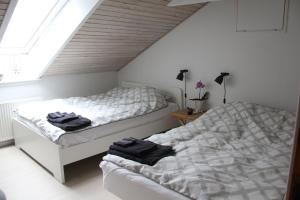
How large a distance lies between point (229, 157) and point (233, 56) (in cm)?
164

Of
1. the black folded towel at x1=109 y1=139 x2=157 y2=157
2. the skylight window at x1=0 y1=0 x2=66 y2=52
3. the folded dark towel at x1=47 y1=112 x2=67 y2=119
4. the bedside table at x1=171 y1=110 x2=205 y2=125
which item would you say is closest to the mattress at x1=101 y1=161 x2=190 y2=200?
the black folded towel at x1=109 y1=139 x2=157 y2=157

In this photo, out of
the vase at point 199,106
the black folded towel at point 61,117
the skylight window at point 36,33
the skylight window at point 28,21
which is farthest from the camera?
the vase at point 199,106

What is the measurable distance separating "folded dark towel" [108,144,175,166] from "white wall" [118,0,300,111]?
1.57 m

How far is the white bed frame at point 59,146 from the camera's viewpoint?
2646mm

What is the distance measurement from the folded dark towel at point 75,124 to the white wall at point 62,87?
1.21 metres

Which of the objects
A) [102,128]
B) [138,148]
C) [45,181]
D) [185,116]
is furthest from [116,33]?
[45,181]

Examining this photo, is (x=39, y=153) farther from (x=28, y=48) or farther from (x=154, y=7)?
(x=154, y=7)

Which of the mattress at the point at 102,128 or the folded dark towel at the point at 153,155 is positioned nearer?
the folded dark towel at the point at 153,155

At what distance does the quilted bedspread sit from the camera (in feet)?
5.06

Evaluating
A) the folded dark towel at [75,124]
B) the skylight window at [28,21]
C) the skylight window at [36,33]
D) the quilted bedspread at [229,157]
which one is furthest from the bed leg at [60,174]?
the skylight window at [28,21]

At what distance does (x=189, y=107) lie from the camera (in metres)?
3.74

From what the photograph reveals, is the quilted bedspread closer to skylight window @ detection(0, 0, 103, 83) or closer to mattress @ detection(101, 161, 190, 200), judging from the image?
mattress @ detection(101, 161, 190, 200)

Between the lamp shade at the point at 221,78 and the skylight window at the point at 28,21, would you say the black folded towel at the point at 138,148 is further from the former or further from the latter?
the skylight window at the point at 28,21

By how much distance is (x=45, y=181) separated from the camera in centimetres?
269
